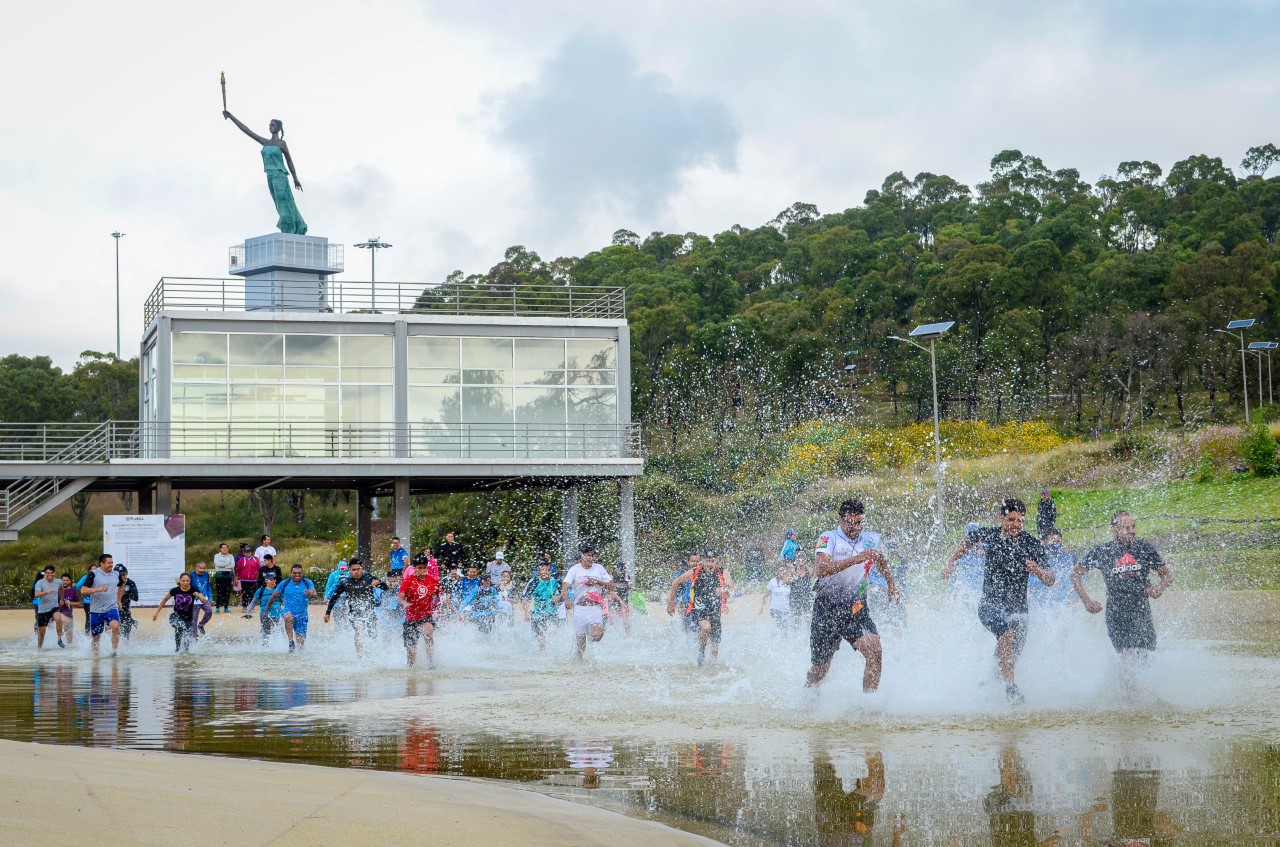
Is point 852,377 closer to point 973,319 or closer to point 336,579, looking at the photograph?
point 973,319

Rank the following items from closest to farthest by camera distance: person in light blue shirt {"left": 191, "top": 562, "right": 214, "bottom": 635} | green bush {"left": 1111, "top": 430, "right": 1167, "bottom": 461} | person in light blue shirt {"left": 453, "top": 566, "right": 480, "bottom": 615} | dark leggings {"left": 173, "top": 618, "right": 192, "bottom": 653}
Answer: person in light blue shirt {"left": 453, "top": 566, "right": 480, "bottom": 615} → dark leggings {"left": 173, "top": 618, "right": 192, "bottom": 653} → person in light blue shirt {"left": 191, "top": 562, "right": 214, "bottom": 635} → green bush {"left": 1111, "top": 430, "right": 1167, "bottom": 461}

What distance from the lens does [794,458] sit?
44.0 m

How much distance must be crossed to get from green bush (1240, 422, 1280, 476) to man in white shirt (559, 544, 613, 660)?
25137mm

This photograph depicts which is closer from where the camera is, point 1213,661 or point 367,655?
point 1213,661

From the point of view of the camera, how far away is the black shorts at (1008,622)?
1079 cm

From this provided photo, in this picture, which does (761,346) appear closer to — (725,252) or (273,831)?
(725,252)

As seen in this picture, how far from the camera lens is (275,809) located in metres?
6.80

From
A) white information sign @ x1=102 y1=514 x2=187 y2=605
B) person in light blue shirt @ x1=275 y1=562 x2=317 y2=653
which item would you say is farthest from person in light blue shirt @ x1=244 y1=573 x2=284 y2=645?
white information sign @ x1=102 y1=514 x2=187 y2=605

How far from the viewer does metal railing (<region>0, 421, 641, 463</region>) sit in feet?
112

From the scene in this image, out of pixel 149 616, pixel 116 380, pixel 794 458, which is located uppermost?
pixel 116 380

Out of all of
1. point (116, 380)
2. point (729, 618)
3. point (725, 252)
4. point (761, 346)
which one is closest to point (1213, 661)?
point (729, 618)

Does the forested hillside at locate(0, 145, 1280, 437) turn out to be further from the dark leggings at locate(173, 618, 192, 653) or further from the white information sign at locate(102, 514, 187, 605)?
the dark leggings at locate(173, 618, 192, 653)

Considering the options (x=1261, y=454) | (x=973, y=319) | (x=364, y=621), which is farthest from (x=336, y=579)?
(x=973, y=319)

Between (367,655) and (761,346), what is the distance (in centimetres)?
4380
